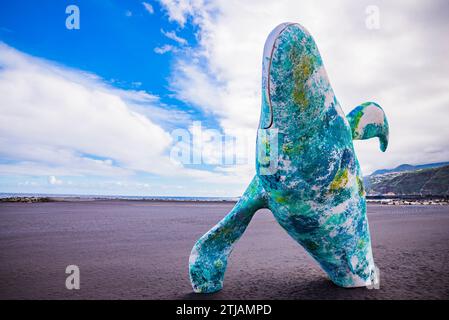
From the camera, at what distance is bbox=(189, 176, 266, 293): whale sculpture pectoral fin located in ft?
11.3

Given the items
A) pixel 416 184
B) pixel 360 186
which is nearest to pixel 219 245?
pixel 360 186

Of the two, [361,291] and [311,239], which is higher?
[311,239]

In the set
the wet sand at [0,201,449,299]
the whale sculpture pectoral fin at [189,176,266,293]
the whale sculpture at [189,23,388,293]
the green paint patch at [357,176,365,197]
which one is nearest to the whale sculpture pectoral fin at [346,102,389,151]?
the whale sculpture at [189,23,388,293]

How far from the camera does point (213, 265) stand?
348cm

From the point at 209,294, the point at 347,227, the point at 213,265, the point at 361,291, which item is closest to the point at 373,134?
the point at 347,227

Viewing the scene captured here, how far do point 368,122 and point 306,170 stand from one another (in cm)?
128

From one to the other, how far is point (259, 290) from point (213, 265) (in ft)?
1.99

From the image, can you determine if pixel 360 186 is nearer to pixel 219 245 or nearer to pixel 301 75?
pixel 301 75

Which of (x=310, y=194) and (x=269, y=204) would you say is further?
(x=269, y=204)

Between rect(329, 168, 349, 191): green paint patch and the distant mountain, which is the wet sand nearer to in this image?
rect(329, 168, 349, 191): green paint patch

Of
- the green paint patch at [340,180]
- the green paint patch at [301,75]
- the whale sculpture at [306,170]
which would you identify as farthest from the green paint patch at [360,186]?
the green paint patch at [301,75]
